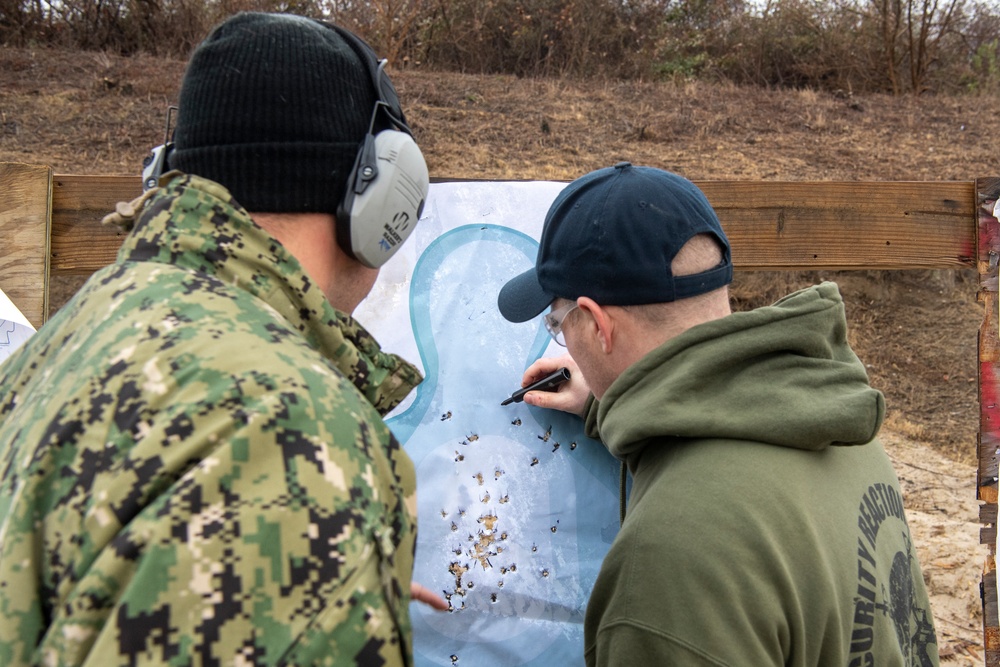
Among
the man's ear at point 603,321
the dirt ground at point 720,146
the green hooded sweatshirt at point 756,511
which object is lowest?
the dirt ground at point 720,146

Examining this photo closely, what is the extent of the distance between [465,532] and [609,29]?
8.73m

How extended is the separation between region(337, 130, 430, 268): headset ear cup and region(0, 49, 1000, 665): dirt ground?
432cm

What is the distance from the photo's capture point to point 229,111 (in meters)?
1.15

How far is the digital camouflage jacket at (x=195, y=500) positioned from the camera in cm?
75

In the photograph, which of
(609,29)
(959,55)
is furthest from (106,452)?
(959,55)

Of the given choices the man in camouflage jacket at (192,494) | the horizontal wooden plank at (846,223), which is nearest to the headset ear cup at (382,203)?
the man in camouflage jacket at (192,494)

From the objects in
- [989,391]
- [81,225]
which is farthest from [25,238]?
[989,391]

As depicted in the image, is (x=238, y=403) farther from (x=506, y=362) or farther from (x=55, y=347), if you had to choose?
(x=506, y=362)

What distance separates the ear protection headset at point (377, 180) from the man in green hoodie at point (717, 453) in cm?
40

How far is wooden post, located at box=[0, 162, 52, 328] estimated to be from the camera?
6.90 feet

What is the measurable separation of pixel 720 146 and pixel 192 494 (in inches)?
276

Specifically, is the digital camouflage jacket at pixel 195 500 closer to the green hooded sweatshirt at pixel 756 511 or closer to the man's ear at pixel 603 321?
the green hooded sweatshirt at pixel 756 511

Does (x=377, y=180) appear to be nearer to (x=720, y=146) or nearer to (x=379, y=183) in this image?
(x=379, y=183)

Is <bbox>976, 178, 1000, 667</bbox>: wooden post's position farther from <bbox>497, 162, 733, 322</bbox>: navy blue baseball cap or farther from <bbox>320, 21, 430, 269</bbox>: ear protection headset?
<bbox>320, 21, 430, 269</bbox>: ear protection headset
